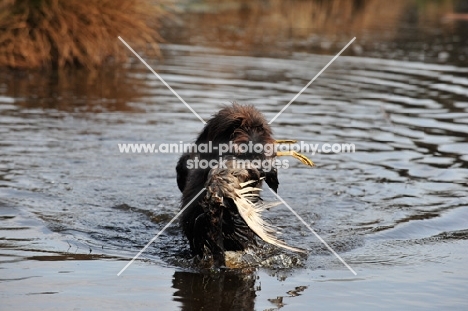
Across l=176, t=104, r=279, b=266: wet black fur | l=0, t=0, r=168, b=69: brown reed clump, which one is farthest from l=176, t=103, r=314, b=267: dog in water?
l=0, t=0, r=168, b=69: brown reed clump

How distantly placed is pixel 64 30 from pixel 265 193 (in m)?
6.35

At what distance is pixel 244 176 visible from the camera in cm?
554

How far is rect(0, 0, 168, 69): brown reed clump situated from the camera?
1341 centimetres

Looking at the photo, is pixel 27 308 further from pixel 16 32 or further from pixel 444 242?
pixel 16 32

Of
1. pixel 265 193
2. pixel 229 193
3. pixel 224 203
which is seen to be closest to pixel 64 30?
pixel 265 193

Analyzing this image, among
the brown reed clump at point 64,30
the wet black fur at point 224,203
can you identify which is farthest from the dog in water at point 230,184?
the brown reed clump at point 64,30

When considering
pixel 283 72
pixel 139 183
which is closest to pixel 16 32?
pixel 283 72

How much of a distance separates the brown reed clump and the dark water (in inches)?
16.3

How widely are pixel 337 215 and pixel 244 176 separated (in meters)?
2.38

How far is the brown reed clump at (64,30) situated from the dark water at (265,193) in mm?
415

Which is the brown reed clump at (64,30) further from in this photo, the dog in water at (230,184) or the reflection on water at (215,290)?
the reflection on water at (215,290)

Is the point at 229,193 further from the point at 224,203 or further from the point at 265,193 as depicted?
the point at 265,193

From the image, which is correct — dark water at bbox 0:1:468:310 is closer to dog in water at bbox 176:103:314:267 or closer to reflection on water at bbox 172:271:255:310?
reflection on water at bbox 172:271:255:310

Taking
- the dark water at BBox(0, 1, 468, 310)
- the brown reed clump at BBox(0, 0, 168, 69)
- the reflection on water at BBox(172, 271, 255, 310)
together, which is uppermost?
the brown reed clump at BBox(0, 0, 168, 69)
